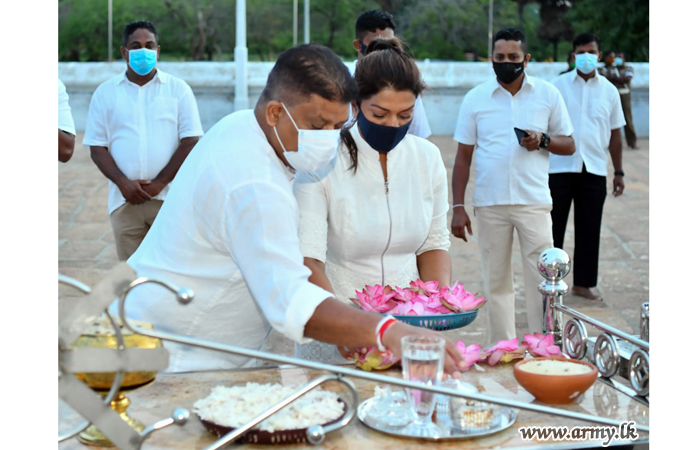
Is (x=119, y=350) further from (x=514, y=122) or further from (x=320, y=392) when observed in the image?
(x=514, y=122)

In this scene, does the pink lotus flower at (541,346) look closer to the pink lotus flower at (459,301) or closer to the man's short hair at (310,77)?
the pink lotus flower at (459,301)

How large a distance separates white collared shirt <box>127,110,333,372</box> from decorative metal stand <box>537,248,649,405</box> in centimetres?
74

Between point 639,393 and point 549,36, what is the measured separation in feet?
66.5

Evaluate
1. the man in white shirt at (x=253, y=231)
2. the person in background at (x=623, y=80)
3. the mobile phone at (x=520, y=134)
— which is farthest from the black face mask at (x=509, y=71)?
the person in background at (x=623, y=80)

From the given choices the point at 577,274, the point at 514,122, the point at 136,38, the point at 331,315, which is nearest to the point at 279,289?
the point at 331,315

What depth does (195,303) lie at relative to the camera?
2.04 metres

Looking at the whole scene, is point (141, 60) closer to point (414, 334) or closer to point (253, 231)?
point (253, 231)

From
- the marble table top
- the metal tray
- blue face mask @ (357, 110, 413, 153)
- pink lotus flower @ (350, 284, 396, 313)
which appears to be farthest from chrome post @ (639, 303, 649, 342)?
blue face mask @ (357, 110, 413, 153)

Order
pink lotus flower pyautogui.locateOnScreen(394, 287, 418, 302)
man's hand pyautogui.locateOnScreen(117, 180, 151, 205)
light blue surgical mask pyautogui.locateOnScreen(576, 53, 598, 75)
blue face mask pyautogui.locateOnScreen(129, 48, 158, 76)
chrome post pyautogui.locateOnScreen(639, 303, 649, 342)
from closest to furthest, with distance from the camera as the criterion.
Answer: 1. chrome post pyautogui.locateOnScreen(639, 303, 649, 342)
2. pink lotus flower pyautogui.locateOnScreen(394, 287, 418, 302)
3. man's hand pyautogui.locateOnScreen(117, 180, 151, 205)
4. blue face mask pyautogui.locateOnScreen(129, 48, 158, 76)
5. light blue surgical mask pyautogui.locateOnScreen(576, 53, 598, 75)

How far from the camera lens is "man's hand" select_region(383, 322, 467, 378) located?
5.48 ft

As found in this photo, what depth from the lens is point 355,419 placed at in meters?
1.74

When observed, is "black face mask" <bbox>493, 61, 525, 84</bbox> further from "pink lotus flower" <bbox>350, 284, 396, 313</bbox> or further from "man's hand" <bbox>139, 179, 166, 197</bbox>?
"pink lotus flower" <bbox>350, 284, 396, 313</bbox>

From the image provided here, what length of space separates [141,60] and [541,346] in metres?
3.20

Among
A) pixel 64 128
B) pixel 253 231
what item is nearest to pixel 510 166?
pixel 64 128
